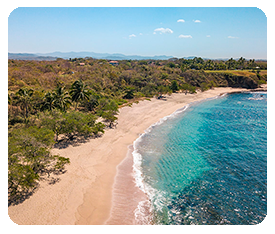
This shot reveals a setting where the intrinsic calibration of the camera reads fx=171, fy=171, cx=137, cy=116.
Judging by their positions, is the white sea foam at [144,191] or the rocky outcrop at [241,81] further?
the rocky outcrop at [241,81]

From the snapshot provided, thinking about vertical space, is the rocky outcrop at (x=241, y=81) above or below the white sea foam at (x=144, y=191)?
above

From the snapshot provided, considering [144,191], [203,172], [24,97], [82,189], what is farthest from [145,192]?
[24,97]

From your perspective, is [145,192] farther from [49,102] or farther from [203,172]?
[49,102]

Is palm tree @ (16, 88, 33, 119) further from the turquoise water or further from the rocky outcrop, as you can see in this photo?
the rocky outcrop

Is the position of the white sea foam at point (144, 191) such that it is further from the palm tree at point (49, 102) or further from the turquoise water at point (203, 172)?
the palm tree at point (49, 102)

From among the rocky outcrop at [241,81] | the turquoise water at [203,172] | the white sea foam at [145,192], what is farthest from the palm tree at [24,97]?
the rocky outcrop at [241,81]

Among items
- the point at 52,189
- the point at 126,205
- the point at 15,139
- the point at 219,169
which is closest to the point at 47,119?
the point at 15,139
